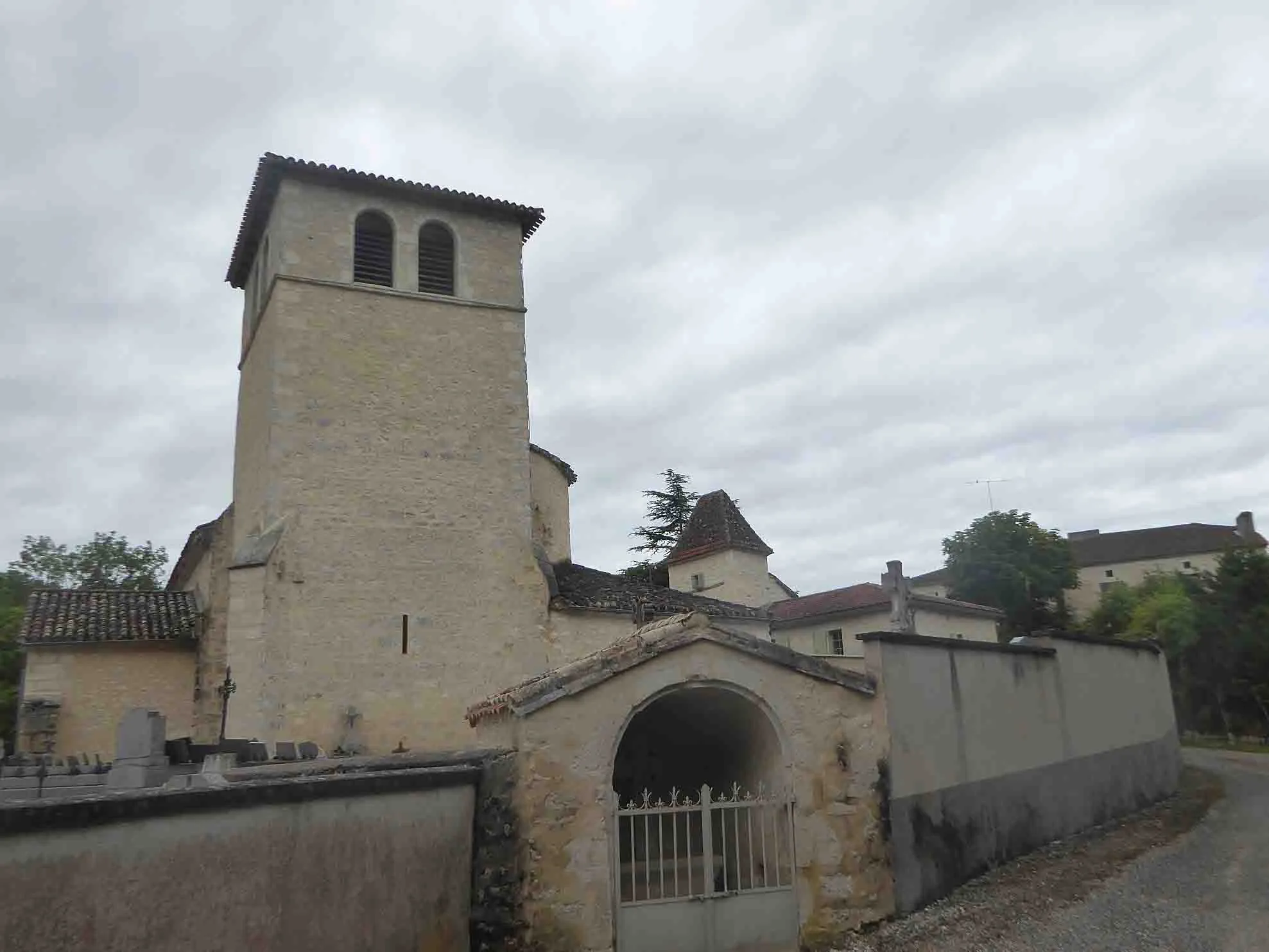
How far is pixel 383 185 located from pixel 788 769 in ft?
46.3

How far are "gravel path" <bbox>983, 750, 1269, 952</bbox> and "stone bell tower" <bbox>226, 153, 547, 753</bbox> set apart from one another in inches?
398

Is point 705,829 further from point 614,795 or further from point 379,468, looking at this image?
point 379,468

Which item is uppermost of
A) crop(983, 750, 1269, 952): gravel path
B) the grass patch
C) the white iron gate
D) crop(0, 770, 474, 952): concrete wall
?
crop(0, 770, 474, 952): concrete wall

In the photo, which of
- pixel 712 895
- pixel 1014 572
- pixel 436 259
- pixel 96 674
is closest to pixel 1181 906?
pixel 712 895

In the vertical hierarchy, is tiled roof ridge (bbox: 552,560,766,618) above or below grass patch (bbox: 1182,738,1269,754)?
above

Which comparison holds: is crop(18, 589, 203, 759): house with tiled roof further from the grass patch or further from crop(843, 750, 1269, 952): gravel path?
the grass patch

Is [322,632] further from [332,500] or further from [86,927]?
[86,927]

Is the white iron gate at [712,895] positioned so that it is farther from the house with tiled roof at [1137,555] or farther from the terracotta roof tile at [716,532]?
the house with tiled roof at [1137,555]

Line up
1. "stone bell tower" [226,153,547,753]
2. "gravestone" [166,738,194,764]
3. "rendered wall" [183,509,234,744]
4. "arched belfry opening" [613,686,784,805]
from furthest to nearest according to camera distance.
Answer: "rendered wall" [183,509,234,744] < "stone bell tower" [226,153,547,753] < "gravestone" [166,738,194,764] < "arched belfry opening" [613,686,784,805]

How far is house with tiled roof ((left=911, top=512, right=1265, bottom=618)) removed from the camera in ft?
175

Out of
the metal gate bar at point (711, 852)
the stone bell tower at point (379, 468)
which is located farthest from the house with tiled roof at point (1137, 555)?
the metal gate bar at point (711, 852)

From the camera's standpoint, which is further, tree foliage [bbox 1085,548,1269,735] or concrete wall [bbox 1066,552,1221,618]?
concrete wall [bbox 1066,552,1221,618]

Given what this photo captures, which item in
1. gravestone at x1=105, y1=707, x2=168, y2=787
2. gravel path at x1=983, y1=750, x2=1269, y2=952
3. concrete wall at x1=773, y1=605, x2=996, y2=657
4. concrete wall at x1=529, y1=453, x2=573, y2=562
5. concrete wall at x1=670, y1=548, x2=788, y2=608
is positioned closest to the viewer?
gravel path at x1=983, y1=750, x2=1269, y2=952

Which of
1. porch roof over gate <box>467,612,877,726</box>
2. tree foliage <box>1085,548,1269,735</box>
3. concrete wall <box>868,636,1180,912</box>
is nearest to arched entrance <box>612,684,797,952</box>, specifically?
porch roof over gate <box>467,612,877,726</box>
